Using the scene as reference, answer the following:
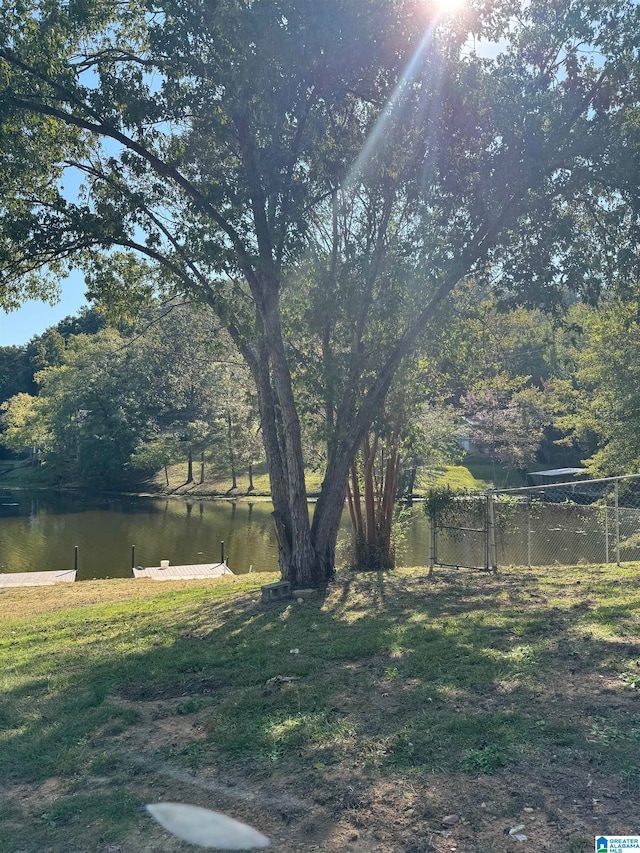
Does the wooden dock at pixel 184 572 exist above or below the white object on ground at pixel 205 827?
below

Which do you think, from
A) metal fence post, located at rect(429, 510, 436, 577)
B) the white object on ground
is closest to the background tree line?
metal fence post, located at rect(429, 510, 436, 577)

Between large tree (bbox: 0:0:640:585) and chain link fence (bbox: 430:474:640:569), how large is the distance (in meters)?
2.36

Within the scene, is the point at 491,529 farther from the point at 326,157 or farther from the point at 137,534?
the point at 137,534

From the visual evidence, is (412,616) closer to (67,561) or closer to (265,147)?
(265,147)

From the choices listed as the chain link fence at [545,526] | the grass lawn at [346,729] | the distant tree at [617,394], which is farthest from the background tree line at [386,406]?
the grass lawn at [346,729]

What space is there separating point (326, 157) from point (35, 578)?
14119 millimetres

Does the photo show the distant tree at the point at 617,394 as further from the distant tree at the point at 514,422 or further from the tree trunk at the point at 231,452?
the tree trunk at the point at 231,452

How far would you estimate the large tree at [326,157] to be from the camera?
322 inches

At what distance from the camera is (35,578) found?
1792cm

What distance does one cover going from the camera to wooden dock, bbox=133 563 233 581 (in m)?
17.6

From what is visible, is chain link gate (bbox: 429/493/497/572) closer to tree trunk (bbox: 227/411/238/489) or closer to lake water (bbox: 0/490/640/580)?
lake water (bbox: 0/490/640/580)

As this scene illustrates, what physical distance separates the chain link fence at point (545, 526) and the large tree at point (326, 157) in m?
2.36

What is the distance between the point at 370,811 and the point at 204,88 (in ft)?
28.1

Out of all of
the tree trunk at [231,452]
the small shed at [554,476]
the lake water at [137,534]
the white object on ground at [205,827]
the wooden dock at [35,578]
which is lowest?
the wooden dock at [35,578]
